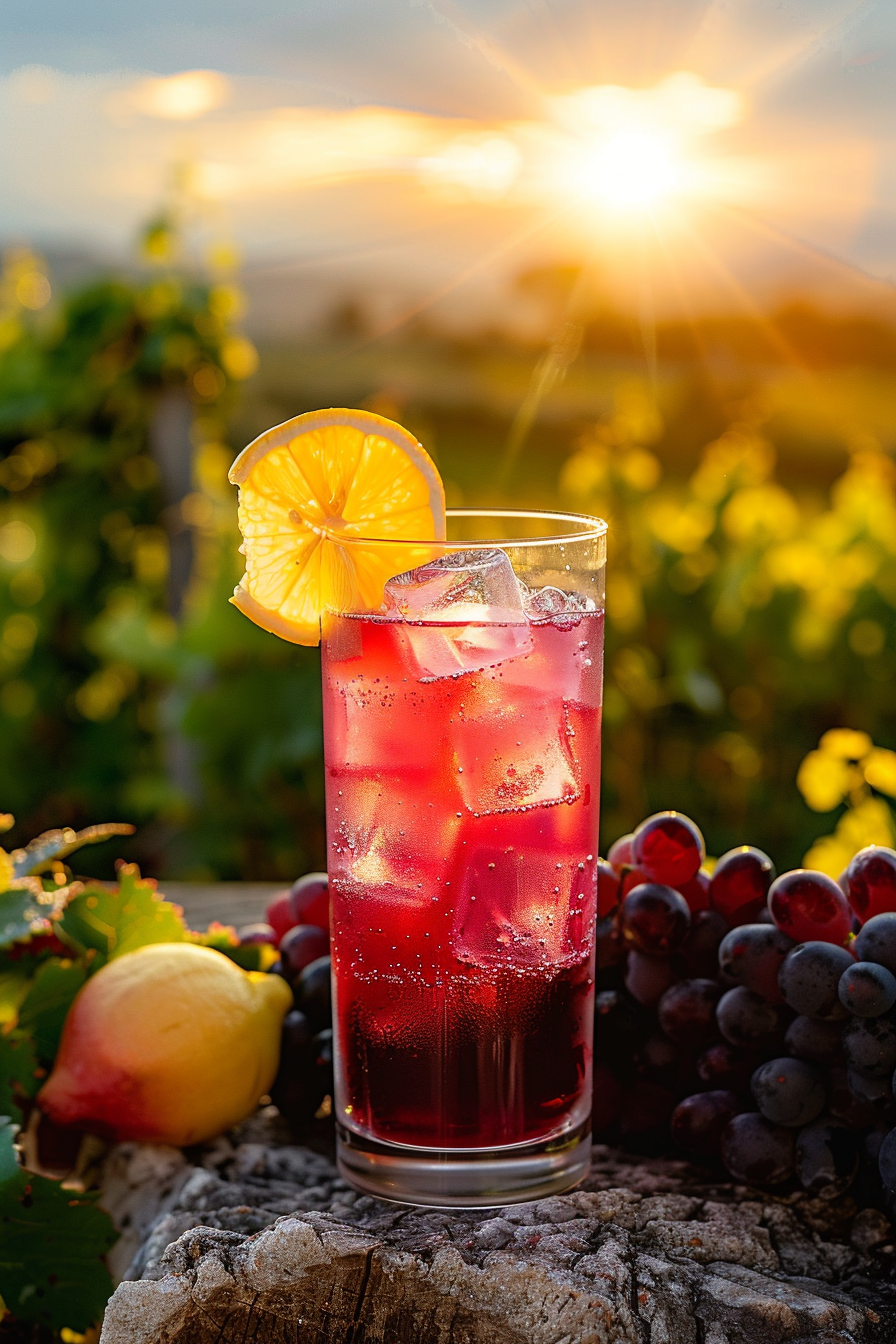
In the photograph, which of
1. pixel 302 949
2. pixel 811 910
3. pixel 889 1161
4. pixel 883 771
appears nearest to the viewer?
pixel 889 1161

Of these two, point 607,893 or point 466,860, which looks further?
point 607,893

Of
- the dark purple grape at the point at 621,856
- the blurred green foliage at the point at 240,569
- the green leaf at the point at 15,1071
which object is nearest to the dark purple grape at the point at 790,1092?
the dark purple grape at the point at 621,856

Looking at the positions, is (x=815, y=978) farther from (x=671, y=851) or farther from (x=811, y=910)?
(x=671, y=851)

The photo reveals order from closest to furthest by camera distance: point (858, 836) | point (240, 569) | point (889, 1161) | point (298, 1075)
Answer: point (889, 1161)
point (298, 1075)
point (858, 836)
point (240, 569)

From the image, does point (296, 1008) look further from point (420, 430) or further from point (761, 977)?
point (420, 430)

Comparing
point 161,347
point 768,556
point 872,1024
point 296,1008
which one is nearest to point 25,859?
point 296,1008

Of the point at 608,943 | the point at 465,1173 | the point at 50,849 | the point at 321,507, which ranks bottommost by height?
the point at 465,1173

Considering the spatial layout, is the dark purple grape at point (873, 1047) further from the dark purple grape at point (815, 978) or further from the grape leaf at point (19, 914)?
the grape leaf at point (19, 914)

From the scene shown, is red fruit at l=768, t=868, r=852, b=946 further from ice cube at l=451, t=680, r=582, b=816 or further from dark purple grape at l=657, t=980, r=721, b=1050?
ice cube at l=451, t=680, r=582, b=816

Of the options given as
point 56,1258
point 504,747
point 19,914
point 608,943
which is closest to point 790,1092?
point 608,943
